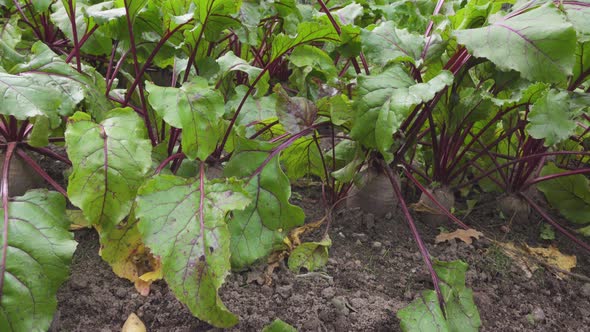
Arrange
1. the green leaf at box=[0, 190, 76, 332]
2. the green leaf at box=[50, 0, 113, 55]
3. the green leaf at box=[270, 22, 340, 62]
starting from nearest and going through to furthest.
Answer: the green leaf at box=[0, 190, 76, 332], the green leaf at box=[270, 22, 340, 62], the green leaf at box=[50, 0, 113, 55]

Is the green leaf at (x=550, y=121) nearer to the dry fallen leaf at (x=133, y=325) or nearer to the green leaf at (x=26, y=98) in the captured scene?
the dry fallen leaf at (x=133, y=325)

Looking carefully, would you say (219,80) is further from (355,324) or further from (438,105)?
(355,324)

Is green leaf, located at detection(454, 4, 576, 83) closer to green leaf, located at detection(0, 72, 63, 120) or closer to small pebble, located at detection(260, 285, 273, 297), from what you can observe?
small pebble, located at detection(260, 285, 273, 297)

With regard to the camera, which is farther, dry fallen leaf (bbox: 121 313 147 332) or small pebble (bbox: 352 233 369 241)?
small pebble (bbox: 352 233 369 241)

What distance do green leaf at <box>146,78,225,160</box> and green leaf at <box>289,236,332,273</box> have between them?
16.8 inches

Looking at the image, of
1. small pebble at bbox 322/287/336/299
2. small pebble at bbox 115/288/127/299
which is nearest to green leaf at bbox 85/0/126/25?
small pebble at bbox 115/288/127/299

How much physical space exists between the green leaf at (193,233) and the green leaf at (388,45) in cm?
60

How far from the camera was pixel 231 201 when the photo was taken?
4.30ft

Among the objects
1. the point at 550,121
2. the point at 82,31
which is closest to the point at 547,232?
the point at 550,121

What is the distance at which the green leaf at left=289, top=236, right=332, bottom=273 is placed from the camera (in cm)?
156

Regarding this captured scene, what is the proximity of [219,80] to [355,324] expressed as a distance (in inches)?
36.1

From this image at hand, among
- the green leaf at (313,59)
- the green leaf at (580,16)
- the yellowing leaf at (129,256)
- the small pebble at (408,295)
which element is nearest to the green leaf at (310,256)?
the small pebble at (408,295)

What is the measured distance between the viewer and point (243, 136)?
1577mm

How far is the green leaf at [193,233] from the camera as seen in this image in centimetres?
114
